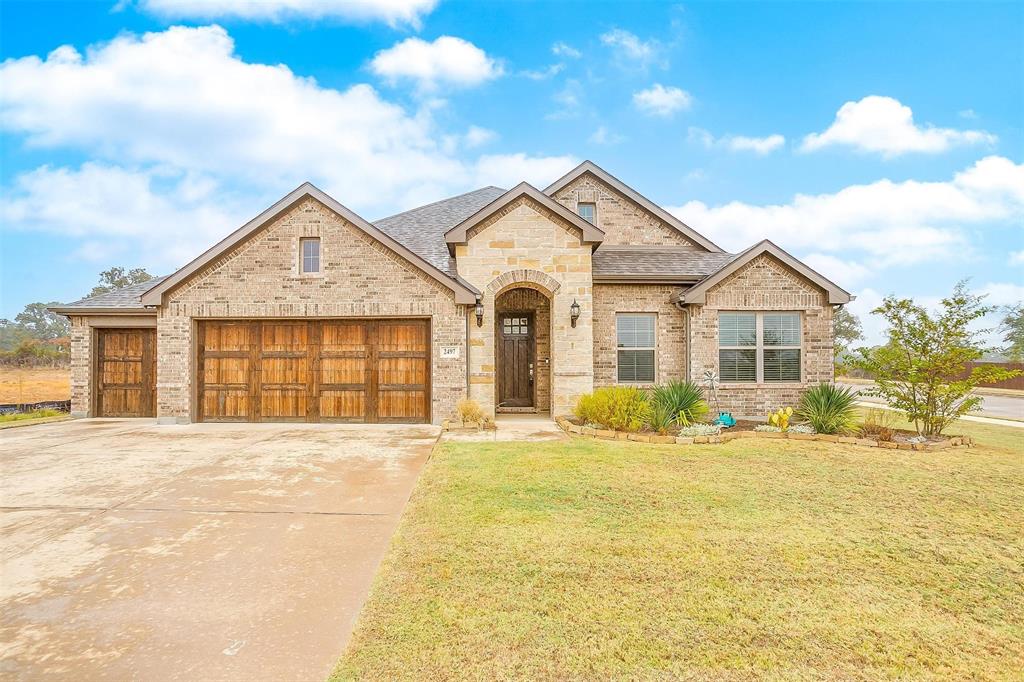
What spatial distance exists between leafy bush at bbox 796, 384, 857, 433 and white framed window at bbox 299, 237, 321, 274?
38.5 feet

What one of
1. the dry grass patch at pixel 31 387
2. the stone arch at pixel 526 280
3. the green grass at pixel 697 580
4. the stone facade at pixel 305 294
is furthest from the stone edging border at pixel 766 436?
the dry grass patch at pixel 31 387

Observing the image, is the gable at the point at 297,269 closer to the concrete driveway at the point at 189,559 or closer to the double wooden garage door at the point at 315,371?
the double wooden garage door at the point at 315,371

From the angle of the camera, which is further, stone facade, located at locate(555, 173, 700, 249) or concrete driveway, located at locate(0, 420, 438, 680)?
stone facade, located at locate(555, 173, 700, 249)

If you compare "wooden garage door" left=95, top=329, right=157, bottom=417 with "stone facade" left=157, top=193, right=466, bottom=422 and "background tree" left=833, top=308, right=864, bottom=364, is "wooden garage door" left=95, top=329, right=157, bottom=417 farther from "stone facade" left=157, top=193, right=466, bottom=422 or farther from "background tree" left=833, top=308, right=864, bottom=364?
"background tree" left=833, top=308, right=864, bottom=364

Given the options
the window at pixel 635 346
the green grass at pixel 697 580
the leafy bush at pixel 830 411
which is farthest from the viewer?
the window at pixel 635 346

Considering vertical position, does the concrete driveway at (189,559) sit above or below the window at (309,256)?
below

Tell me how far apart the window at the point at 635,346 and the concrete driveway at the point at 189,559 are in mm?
6922

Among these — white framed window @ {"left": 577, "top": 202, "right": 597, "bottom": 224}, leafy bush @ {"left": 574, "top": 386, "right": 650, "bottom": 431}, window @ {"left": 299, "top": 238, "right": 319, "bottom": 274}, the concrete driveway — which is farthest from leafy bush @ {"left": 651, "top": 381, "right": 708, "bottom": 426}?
window @ {"left": 299, "top": 238, "right": 319, "bottom": 274}

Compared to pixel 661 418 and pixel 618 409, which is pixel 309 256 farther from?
pixel 661 418

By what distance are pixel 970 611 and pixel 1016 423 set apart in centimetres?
1451

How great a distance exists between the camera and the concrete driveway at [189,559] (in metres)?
2.59

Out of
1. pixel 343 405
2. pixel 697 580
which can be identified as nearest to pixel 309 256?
pixel 343 405

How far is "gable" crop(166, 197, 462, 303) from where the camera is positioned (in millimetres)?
11211

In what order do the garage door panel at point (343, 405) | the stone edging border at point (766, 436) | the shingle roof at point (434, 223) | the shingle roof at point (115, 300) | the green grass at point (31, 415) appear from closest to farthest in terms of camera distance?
the stone edging border at point (766, 436) → the garage door panel at point (343, 405) → the green grass at point (31, 415) → the shingle roof at point (115, 300) → the shingle roof at point (434, 223)
